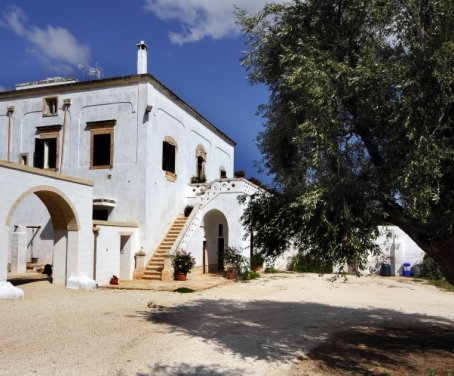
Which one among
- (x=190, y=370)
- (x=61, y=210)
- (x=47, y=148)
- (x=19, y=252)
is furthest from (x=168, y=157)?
(x=190, y=370)

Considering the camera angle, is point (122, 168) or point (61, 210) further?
point (122, 168)

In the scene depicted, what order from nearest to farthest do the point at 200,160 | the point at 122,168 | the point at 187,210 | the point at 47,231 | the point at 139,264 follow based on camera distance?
the point at 139,264, the point at 122,168, the point at 47,231, the point at 187,210, the point at 200,160

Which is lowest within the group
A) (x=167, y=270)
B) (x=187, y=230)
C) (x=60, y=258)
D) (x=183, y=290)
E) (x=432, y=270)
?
(x=183, y=290)

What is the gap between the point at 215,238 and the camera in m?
24.1

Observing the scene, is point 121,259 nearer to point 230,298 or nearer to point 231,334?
point 230,298

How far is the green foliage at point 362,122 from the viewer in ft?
19.3

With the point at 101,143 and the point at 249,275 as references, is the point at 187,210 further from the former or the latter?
the point at 101,143

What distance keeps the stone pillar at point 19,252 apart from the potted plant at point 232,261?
9.06 m

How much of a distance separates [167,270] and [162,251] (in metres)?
1.86

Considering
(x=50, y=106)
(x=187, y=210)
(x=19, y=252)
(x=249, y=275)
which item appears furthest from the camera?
(x=187, y=210)

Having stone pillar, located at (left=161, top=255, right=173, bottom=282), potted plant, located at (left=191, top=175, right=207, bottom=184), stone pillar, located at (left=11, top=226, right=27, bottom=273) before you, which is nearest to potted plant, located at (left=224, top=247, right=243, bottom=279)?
stone pillar, located at (left=161, top=255, right=173, bottom=282)

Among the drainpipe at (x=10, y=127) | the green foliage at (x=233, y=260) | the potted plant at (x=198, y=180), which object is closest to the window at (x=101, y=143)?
the drainpipe at (x=10, y=127)

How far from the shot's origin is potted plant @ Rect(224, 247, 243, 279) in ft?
64.6

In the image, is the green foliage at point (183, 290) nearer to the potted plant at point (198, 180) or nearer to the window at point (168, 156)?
the window at point (168, 156)
